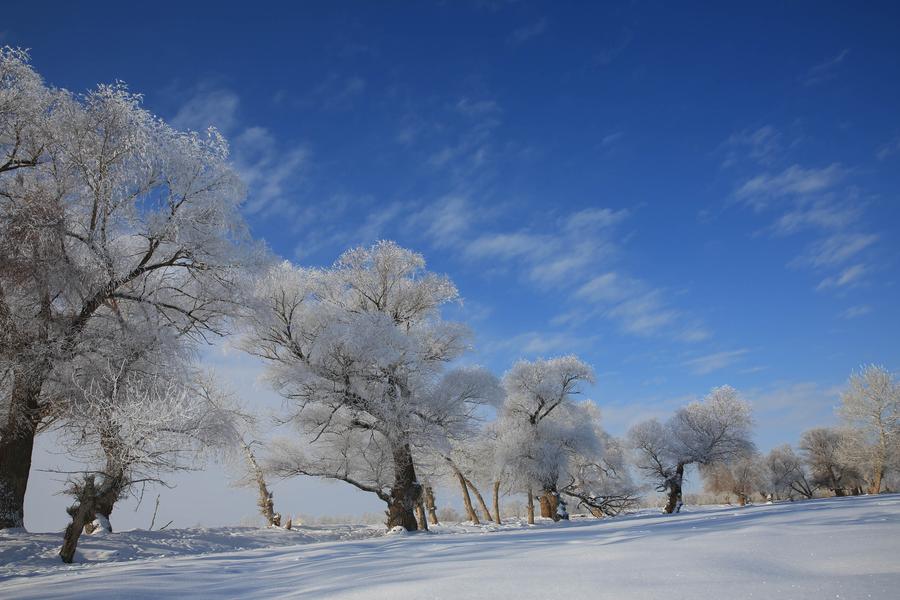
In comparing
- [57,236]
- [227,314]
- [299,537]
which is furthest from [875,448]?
[57,236]

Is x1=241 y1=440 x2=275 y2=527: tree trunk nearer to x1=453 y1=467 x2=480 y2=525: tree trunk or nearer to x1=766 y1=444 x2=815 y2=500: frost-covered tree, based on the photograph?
x1=453 y1=467 x2=480 y2=525: tree trunk

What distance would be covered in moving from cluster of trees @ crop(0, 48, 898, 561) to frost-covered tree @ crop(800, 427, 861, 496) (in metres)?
55.1

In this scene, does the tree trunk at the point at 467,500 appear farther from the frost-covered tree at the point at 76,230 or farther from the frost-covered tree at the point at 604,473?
the frost-covered tree at the point at 76,230

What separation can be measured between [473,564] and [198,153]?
44.1 ft

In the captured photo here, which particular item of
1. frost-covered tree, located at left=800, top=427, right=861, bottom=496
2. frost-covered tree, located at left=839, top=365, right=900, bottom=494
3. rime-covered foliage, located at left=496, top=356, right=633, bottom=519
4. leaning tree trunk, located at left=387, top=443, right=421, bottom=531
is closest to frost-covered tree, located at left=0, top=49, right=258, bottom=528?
leaning tree trunk, located at left=387, top=443, right=421, bottom=531

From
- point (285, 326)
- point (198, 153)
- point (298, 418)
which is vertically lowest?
point (298, 418)

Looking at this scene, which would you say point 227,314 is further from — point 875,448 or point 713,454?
point 875,448

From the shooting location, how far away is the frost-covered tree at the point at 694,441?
3744cm

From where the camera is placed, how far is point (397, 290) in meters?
21.2

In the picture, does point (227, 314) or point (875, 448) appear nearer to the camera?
point (227, 314)

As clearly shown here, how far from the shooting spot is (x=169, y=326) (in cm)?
1462

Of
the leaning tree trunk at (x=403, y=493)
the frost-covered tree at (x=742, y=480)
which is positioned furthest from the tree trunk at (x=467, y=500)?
the frost-covered tree at (x=742, y=480)

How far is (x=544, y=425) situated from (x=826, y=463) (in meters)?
46.8

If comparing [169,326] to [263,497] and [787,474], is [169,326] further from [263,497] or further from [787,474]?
[787,474]
